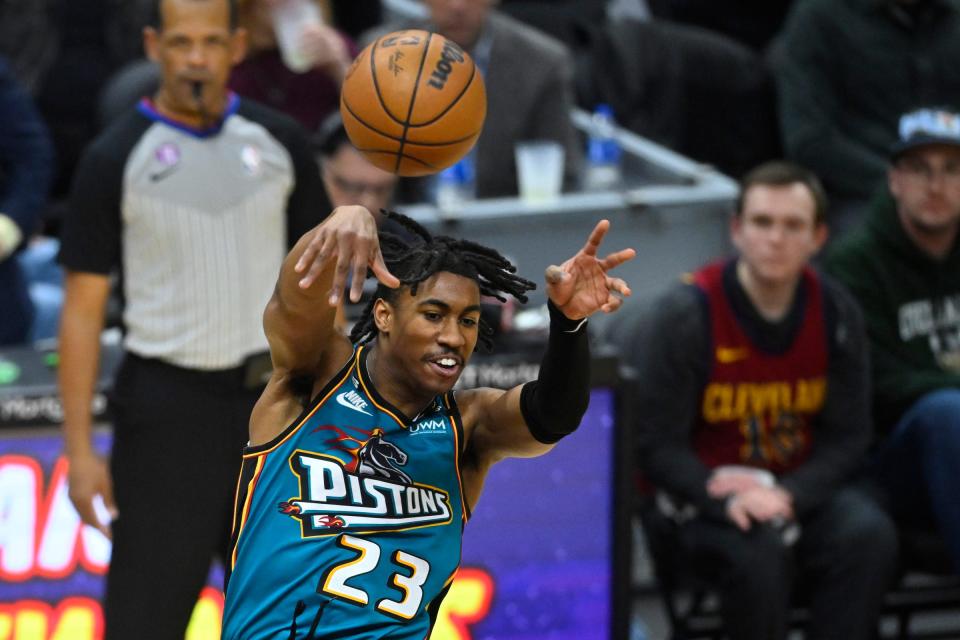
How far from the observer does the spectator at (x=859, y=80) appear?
7234 mm

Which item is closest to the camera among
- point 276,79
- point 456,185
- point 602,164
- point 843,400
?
point 843,400

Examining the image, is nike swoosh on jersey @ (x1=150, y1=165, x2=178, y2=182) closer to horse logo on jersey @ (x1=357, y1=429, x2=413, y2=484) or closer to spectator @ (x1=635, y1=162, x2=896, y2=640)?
horse logo on jersey @ (x1=357, y1=429, x2=413, y2=484)

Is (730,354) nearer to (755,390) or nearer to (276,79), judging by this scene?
(755,390)

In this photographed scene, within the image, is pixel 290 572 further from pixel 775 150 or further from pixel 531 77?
pixel 775 150

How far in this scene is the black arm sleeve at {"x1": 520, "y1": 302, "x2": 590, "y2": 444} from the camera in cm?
344

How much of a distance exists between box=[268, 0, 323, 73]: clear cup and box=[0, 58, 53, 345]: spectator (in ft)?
3.28

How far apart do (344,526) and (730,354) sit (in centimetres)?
262

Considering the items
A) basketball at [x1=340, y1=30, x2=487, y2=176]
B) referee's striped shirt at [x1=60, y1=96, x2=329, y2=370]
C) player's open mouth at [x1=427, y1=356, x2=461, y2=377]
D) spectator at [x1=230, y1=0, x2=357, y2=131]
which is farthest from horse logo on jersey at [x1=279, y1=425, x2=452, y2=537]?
spectator at [x1=230, y1=0, x2=357, y2=131]

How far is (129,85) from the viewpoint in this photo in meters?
6.46

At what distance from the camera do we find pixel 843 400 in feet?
19.1

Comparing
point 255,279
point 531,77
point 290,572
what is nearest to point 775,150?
point 531,77

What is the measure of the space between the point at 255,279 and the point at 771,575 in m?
2.06

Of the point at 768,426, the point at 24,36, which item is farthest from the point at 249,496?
the point at 24,36

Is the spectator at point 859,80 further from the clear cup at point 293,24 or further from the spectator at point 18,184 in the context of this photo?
the spectator at point 18,184
